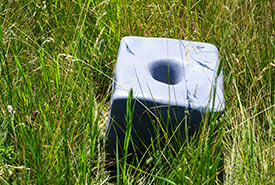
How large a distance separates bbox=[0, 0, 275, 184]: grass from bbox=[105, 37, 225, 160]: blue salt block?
82mm

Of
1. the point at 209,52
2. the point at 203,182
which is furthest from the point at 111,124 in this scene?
the point at 209,52

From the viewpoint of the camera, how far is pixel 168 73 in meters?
1.80

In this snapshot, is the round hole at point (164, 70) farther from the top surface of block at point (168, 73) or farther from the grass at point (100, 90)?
the grass at point (100, 90)

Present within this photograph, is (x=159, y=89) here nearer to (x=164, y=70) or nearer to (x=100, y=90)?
(x=164, y=70)

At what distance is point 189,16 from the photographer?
2584mm

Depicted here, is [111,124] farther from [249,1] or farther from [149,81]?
[249,1]

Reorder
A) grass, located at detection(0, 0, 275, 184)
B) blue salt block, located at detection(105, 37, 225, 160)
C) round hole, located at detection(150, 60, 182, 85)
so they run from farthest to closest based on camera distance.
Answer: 1. round hole, located at detection(150, 60, 182, 85)
2. blue salt block, located at detection(105, 37, 225, 160)
3. grass, located at detection(0, 0, 275, 184)

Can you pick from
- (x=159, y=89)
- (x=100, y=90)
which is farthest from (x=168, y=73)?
(x=100, y=90)

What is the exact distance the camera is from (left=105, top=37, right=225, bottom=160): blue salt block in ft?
6.15

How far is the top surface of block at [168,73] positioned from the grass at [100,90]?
10 cm

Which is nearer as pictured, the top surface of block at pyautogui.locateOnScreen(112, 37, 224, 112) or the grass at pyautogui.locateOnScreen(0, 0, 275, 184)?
the grass at pyautogui.locateOnScreen(0, 0, 275, 184)

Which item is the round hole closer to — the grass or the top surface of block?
the top surface of block

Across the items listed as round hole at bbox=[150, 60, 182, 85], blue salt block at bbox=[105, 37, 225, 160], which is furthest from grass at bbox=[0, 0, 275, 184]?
round hole at bbox=[150, 60, 182, 85]

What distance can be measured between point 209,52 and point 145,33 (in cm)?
53
